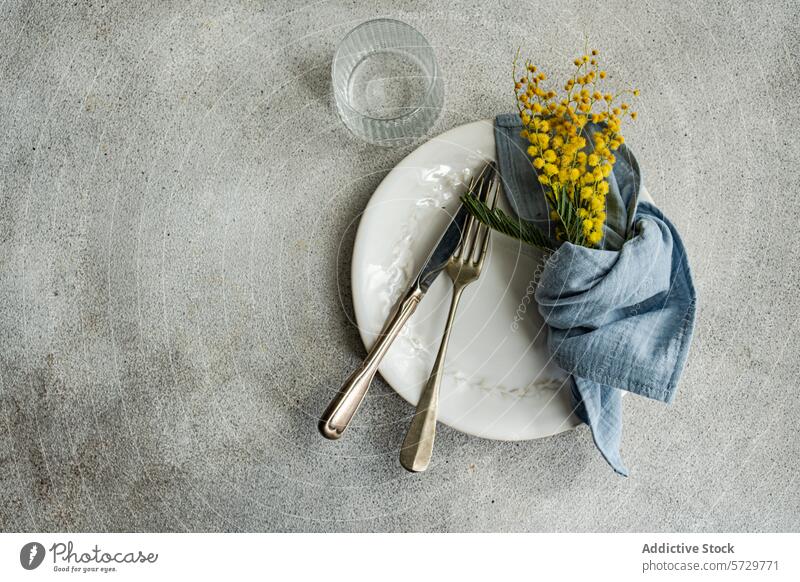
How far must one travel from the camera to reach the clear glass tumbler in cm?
37

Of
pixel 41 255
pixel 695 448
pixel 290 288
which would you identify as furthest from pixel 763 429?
pixel 41 255

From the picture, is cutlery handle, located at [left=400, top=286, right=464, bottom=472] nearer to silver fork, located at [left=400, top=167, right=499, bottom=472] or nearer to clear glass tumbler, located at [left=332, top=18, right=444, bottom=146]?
silver fork, located at [left=400, top=167, right=499, bottom=472]

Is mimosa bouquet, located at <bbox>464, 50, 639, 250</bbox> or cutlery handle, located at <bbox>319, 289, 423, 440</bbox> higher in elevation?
mimosa bouquet, located at <bbox>464, 50, 639, 250</bbox>

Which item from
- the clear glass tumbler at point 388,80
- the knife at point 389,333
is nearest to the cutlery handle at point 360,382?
the knife at point 389,333

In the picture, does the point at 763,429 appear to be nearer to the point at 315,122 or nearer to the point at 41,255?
the point at 315,122

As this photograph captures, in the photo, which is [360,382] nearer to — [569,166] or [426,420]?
[426,420]

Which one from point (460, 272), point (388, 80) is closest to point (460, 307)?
point (460, 272)

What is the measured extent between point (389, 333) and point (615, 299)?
12 centimetres

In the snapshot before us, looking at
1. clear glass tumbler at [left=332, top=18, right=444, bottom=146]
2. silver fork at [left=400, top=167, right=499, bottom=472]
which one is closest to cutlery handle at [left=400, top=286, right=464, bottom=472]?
silver fork at [left=400, top=167, right=499, bottom=472]

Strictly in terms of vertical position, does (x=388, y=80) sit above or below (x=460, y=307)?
above

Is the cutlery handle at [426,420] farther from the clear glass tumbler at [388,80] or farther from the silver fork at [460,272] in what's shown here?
the clear glass tumbler at [388,80]

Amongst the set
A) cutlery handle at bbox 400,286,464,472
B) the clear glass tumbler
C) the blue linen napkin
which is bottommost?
cutlery handle at bbox 400,286,464,472

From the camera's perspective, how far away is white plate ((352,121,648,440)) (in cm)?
35

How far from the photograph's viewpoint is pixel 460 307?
1.18 ft
